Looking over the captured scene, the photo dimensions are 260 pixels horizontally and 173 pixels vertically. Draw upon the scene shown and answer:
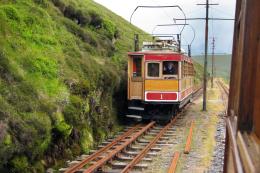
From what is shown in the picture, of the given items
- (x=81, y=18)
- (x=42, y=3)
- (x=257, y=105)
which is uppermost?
(x=42, y=3)

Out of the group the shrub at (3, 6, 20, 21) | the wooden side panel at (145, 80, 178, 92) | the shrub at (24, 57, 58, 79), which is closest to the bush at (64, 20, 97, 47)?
the wooden side panel at (145, 80, 178, 92)

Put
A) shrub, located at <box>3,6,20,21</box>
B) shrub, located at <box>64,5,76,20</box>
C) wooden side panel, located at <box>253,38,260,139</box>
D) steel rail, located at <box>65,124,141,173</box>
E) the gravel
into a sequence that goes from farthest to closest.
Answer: shrub, located at <box>64,5,76,20</box> < shrub, located at <box>3,6,20,21</box> < the gravel < steel rail, located at <box>65,124,141,173</box> < wooden side panel, located at <box>253,38,260,139</box>

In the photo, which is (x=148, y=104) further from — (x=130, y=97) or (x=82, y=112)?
(x=82, y=112)

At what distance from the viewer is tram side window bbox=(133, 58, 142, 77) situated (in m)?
18.6

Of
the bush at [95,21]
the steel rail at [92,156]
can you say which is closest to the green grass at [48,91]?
the steel rail at [92,156]

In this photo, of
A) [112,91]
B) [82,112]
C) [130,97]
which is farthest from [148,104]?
[82,112]

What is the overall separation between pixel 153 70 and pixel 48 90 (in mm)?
7944

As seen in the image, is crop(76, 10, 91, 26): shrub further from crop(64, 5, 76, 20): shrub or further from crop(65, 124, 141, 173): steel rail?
crop(65, 124, 141, 173): steel rail

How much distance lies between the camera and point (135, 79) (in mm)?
18328

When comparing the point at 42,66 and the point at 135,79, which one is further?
the point at 135,79

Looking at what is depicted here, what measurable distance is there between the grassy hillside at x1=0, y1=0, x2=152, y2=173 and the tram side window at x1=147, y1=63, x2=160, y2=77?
4.56 ft

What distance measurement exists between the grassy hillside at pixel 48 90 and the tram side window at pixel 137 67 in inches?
32.2

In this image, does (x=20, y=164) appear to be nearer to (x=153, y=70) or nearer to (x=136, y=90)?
(x=136, y=90)

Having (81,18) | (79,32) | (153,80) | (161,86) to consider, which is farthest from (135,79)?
(81,18)
